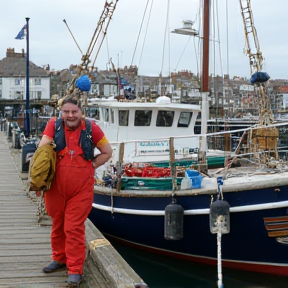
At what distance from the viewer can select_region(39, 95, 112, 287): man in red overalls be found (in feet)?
12.4

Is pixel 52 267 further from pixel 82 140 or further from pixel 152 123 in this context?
pixel 152 123

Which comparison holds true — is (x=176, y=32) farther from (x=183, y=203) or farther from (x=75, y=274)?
(x=75, y=274)

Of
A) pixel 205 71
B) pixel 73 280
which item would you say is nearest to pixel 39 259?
pixel 73 280

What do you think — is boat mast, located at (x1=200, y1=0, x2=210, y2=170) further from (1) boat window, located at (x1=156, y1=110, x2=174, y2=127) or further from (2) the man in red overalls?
(2) the man in red overalls

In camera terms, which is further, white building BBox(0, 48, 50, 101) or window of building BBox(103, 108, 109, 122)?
white building BBox(0, 48, 50, 101)

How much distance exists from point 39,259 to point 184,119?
638 cm

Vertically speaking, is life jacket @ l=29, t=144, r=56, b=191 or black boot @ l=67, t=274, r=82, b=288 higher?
life jacket @ l=29, t=144, r=56, b=191

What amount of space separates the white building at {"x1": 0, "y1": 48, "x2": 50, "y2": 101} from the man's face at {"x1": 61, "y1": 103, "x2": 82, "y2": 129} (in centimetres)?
6949

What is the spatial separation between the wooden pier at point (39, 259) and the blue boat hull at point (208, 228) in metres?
1.70

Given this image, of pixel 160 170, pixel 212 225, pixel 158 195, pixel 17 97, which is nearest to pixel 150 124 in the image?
pixel 160 170

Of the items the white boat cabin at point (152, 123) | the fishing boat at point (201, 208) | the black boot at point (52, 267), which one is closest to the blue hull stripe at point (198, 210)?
the fishing boat at point (201, 208)

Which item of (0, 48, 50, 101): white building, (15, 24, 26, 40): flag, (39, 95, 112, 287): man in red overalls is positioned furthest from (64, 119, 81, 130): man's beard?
(0, 48, 50, 101): white building

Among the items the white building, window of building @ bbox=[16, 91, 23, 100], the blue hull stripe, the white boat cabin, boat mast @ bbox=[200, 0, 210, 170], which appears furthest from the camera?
window of building @ bbox=[16, 91, 23, 100]

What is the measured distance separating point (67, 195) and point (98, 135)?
1.85 ft
